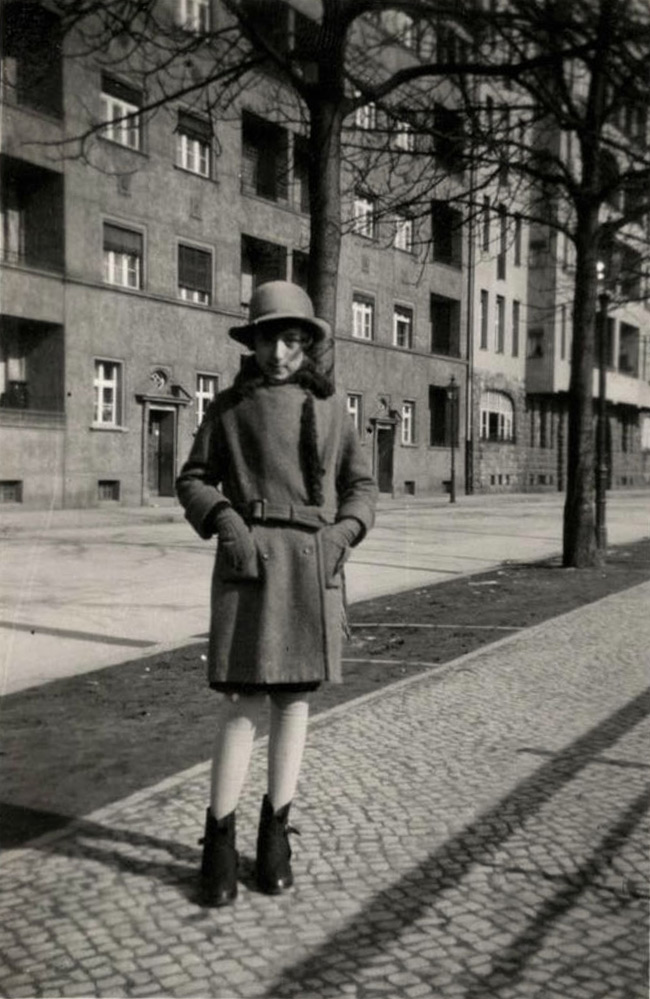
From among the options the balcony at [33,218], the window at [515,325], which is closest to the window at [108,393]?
the balcony at [33,218]

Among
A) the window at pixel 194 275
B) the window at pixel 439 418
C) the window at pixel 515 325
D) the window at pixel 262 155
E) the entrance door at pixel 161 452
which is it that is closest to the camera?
the entrance door at pixel 161 452

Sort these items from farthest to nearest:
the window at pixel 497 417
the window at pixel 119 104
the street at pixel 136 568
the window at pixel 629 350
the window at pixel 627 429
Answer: the window at pixel 627 429 < the window at pixel 629 350 < the window at pixel 497 417 < the window at pixel 119 104 < the street at pixel 136 568

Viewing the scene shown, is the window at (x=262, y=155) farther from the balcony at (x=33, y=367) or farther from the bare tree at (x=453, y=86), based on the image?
the bare tree at (x=453, y=86)

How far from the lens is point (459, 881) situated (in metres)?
3.45

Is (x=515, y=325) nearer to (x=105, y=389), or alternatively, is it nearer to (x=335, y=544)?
(x=105, y=389)

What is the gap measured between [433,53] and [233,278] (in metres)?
23.5

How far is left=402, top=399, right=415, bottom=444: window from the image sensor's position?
41.3m

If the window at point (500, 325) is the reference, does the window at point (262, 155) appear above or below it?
above

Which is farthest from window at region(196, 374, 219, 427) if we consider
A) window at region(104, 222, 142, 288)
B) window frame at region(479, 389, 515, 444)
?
window frame at region(479, 389, 515, 444)

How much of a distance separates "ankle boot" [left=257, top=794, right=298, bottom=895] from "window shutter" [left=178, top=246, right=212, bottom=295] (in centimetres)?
2879

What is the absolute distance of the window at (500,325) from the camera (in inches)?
1880

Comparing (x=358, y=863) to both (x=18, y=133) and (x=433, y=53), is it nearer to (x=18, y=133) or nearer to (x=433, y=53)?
(x=433, y=53)

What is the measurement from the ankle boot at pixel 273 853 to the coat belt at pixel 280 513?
0.89m

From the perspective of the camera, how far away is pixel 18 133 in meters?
25.6
